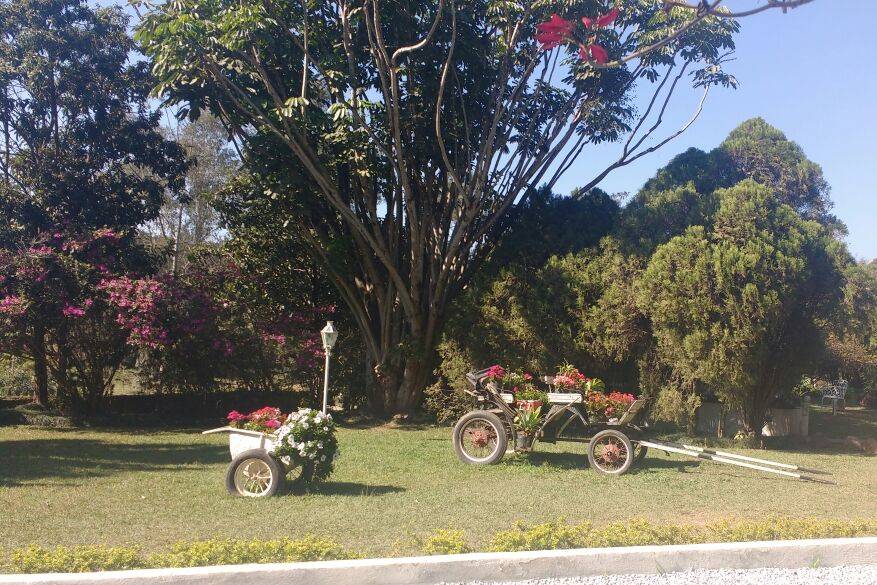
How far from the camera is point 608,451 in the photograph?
33.6 feet

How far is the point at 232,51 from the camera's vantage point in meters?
13.3

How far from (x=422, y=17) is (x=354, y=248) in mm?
5625

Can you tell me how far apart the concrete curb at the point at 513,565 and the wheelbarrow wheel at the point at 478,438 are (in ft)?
16.2

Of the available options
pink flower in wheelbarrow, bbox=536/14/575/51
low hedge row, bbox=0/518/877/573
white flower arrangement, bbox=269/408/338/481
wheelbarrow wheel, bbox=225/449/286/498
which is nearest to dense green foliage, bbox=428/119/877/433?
low hedge row, bbox=0/518/877/573

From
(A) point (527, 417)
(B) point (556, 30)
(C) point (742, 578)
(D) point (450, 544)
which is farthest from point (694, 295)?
(B) point (556, 30)

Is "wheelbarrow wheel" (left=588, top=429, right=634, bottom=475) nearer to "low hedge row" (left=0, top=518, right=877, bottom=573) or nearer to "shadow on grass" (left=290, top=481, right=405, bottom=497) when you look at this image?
"shadow on grass" (left=290, top=481, right=405, bottom=497)

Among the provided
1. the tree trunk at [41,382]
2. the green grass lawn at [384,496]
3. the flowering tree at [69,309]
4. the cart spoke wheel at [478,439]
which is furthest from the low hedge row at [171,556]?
the tree trunk at [41,382]

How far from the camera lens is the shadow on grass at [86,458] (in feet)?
33.0

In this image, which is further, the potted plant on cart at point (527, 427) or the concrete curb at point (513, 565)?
the potted plant on cart at point (527, 427)

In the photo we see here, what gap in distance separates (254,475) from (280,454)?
1.19 ft

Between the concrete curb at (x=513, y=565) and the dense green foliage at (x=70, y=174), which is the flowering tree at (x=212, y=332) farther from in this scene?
the concrete curb at (x=513, y=565)

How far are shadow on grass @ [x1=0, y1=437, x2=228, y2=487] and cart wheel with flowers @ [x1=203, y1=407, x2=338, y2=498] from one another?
2.47 metres

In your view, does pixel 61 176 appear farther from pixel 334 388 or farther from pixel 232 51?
pixel 334 388

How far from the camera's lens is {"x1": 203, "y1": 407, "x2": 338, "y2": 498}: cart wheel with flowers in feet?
27.3
